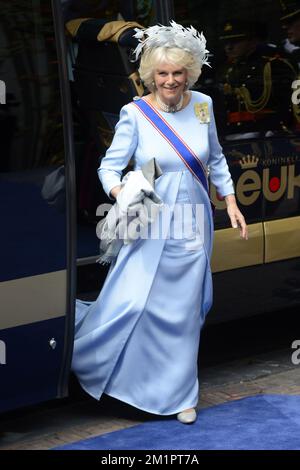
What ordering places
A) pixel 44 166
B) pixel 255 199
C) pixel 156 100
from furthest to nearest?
1. pixel 255 199
2. pixel 156 100
3. pixel 44 166

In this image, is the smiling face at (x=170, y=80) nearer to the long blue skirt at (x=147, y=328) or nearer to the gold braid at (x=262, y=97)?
the long blue skirt at (x=147, y=328)

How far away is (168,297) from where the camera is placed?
18.9 feet

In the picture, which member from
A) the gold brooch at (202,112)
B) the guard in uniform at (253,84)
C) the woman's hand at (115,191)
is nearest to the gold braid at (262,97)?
the guard in uniform at (253,84)

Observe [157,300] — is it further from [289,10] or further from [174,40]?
[289,10]

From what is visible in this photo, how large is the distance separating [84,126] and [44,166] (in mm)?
1425

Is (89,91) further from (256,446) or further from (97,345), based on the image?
(256,446)

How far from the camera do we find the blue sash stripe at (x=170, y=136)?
5.60m

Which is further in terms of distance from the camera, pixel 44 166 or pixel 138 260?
pixel 138 260

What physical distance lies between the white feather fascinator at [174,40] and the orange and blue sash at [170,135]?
0.74 ft

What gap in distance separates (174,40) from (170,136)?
1.34 feet

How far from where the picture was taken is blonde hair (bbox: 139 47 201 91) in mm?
5543

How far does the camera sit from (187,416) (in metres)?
5.83
